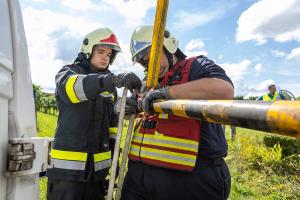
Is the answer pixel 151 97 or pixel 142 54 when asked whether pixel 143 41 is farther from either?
pixel 151 97

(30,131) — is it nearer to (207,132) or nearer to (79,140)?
(207,132)

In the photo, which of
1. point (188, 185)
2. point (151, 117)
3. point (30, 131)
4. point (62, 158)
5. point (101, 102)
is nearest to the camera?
point (30, 131)

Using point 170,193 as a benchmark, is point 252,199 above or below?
below

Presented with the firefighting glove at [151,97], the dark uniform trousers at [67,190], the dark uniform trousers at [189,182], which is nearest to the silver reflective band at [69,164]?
the dark uniform trousers at [67,190]

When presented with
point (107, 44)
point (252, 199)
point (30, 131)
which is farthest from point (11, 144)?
point (252, 199)

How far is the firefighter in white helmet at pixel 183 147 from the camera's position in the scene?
2275 mm

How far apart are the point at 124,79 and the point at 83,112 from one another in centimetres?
64

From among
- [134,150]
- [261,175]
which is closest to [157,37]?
[134,150]

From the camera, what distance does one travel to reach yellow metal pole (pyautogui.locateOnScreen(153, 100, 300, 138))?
893 mm

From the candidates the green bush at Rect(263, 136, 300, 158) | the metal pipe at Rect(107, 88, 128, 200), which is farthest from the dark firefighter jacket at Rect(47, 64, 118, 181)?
the green bush at Rect(263, 136, 300, 158)

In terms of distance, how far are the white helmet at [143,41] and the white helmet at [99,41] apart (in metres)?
0.75

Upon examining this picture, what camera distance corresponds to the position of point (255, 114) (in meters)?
1.02

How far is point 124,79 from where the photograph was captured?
277cm

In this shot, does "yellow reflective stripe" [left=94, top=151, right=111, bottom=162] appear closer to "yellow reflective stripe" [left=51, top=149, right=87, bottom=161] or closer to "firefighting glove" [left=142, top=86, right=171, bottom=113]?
"yellow reflective stripe" [left=51, top=149, right=87, bottom=161]
